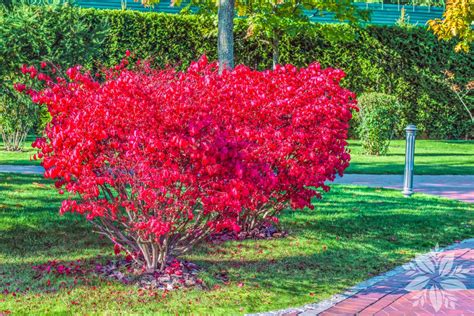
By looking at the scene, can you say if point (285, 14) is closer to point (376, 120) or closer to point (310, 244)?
point (376, 120)

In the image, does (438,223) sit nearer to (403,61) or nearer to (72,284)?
(72,284)

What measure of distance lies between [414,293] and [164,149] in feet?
8.23

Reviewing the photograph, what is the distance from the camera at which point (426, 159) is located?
664 inches

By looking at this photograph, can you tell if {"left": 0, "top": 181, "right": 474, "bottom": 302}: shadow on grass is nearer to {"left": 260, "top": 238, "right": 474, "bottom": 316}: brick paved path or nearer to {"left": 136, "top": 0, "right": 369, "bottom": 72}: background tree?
{"left": 260, "top": 238, "right": 474, "bottom": 316}: brick paved path

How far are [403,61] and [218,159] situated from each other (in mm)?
18051

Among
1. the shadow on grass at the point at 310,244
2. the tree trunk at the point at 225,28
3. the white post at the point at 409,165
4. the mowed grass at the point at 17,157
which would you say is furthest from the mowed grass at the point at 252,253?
the mowed grass at the point at 17,157

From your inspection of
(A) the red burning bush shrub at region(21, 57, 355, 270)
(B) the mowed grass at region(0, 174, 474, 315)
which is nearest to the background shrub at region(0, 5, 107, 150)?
(B) the mowed grass at region(0, 174, 474, 315)

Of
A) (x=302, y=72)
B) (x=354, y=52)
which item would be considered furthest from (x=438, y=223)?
(x=354, y=52)

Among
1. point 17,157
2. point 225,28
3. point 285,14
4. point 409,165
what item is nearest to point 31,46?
point 17,157

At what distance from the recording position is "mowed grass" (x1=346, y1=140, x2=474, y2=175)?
14.7 m

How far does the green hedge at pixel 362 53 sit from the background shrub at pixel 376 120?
3.44 m

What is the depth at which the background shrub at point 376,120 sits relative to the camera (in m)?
17.0

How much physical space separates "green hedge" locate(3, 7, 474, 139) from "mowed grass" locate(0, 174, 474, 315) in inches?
402

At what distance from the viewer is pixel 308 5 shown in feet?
63.2
